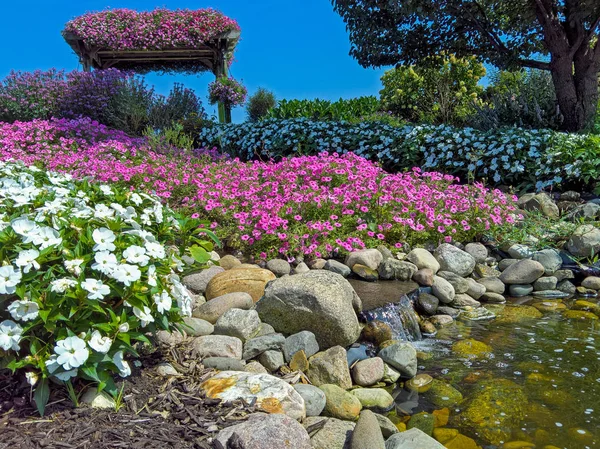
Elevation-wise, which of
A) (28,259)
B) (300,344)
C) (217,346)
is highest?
(28,259)

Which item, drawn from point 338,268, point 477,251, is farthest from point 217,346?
point 477,251

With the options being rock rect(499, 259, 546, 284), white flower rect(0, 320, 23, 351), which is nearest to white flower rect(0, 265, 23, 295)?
white flower rect(0, 320, 23, 351)

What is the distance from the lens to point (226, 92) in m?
16.5

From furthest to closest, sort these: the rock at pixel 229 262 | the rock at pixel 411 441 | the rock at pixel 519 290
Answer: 1. the rock at pixel 519 290
2. the rock at pixel 229 262
3. the rock at pixel 411 441

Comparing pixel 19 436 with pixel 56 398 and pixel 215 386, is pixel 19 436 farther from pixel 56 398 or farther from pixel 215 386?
pixel 215 386

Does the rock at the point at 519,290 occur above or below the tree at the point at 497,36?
below

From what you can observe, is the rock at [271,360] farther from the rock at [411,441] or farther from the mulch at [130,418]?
the rock at [411,441]

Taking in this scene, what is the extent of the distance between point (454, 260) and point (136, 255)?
157 inches

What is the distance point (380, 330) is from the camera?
4117mm

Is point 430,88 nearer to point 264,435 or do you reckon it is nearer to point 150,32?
point 150,32

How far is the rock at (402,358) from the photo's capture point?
3672mm

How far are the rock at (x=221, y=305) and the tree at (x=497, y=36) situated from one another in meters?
7.08

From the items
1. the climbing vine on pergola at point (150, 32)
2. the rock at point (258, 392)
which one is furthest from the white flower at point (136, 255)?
the climbing vine on pergola at point (150, 32)

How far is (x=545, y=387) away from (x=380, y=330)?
1224 mm
